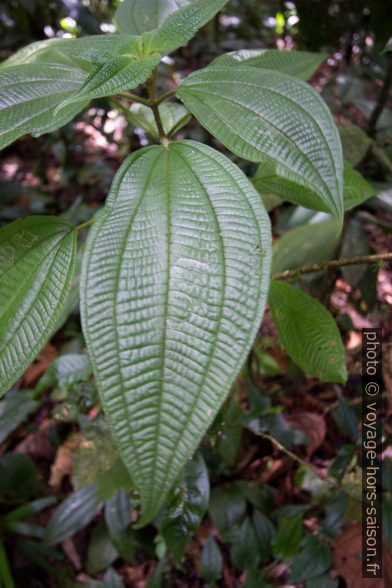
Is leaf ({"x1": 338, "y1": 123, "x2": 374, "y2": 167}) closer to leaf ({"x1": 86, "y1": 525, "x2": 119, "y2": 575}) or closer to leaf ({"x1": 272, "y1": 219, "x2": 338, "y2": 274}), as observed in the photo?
Answer: leaf ({"x1": 272, "y1": 219, "x2": 338, "y2": 274})

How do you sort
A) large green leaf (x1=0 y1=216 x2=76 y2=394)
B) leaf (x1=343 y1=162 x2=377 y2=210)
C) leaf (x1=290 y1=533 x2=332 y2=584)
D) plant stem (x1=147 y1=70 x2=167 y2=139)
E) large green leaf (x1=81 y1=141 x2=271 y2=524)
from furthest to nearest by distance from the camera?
leaf (x1=290 y1=533 x2=332 y2=584) < leaf (x1=343 y1=162 x2=377 y2=210) < plant stem (x1=147 y1=70 x2=167 y2=139) < large green leaf (x1=0 y1=216 x2=76 y2=394) < large green leaf (x1=81 y1=141 x2=271 y2=524)

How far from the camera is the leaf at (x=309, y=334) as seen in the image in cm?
65

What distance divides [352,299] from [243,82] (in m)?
0.85

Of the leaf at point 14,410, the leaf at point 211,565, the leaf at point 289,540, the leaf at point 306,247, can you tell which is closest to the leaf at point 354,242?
the leaf at point 306,247

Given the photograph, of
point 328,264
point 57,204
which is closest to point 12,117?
point 328,264

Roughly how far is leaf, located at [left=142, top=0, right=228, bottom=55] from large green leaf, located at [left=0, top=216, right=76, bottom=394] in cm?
23

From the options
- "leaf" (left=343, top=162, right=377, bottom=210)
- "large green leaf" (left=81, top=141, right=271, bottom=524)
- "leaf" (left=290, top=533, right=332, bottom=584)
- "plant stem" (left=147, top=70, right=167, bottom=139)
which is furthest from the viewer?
"leaf" (left=290, top=533, right=332, bottom=584)

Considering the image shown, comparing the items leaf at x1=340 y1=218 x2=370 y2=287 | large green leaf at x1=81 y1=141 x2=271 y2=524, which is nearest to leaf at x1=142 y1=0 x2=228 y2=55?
large green leaf at x1=81 y1=141 x2=271 y2=524

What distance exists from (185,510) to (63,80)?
2.12 feet

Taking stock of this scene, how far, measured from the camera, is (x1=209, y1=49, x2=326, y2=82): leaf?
68cm

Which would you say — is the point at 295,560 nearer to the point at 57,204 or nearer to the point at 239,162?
the point at 239,162

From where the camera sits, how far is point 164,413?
0.34 meters

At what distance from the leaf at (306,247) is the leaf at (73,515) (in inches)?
24.5

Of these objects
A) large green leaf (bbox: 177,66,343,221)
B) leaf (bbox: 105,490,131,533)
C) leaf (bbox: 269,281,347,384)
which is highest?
large green leaf (bbox: 177,66,343,221)
